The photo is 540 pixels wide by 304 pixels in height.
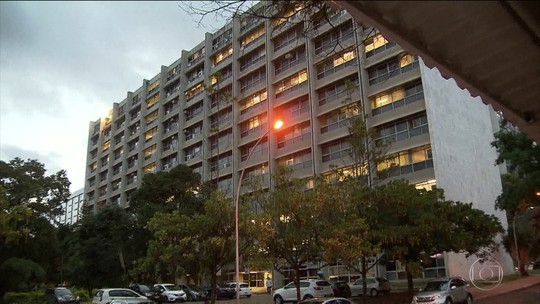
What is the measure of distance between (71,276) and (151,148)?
102 feet

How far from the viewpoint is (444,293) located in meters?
22.2

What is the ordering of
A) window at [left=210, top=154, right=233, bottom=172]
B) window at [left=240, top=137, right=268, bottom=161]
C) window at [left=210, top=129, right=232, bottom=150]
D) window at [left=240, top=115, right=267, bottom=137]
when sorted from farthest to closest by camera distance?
window at [left=210, top=129, right=232, bottom=150]
window at [left=210, top=154, right=233, bottom=172]
window at [left=240, top=115, right=267, bottom=137]
window at [left=240, top=137, right=268, bottom=161]

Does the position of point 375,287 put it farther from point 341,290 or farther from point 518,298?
point 518,298

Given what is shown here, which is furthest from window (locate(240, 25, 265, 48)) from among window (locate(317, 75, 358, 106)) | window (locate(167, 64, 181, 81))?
window (locate(167, 64, 181, 81))

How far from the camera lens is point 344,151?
4469 centimetres

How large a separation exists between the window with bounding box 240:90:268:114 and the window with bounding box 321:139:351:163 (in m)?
11.3

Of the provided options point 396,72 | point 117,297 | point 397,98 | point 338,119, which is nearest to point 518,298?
point 397,98

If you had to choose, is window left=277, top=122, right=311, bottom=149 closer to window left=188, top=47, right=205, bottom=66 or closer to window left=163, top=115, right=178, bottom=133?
window left=188, top=47, right=205, bottom=66

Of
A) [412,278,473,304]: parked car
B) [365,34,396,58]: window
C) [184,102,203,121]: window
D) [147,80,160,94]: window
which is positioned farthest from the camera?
[147,80,160,94]: window

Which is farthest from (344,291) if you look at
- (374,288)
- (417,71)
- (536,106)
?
(536,106)

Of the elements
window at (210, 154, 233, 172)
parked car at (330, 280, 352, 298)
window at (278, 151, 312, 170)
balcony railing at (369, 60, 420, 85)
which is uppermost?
balcony railing at (369, 60, 420, 85)

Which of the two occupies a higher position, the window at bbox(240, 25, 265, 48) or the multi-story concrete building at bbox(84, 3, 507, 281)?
the window at bbox(240, 25, 265, 48)

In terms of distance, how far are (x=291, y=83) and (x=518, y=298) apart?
3331 cm

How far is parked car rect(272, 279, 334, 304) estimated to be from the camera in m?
30.9
